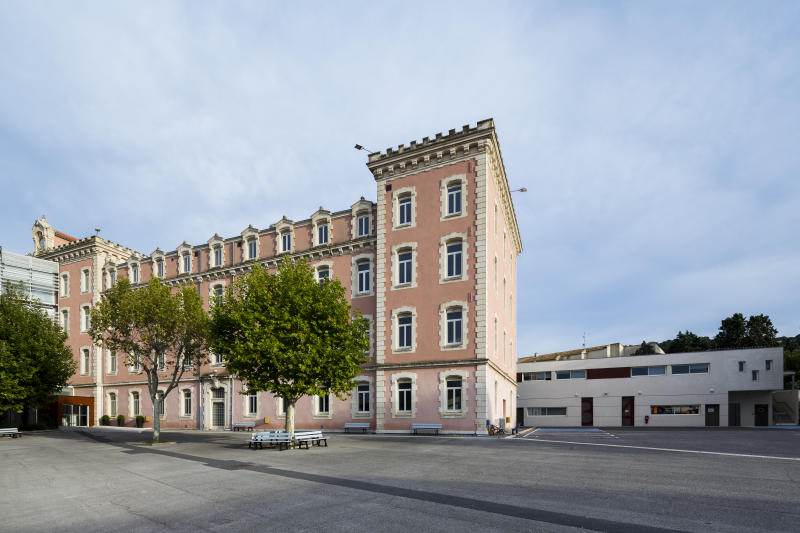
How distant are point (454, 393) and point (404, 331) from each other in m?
5.05

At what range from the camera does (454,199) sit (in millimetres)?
30781

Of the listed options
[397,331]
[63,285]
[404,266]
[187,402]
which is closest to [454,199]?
[404,266]

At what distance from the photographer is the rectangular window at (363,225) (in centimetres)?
3470

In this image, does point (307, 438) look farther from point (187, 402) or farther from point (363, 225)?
point (187, 402)

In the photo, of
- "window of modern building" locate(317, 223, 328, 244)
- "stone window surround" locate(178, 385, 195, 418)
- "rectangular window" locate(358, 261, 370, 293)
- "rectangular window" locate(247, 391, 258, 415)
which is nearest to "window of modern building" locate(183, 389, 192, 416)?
"stone window surround" locate(178, 385, 195, 418)

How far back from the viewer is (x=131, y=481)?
48.0 ft

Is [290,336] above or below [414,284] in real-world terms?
below

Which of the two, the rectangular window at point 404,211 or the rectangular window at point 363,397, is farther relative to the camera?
the rectangular window at point 363,397

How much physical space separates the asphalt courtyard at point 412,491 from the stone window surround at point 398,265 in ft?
40.3

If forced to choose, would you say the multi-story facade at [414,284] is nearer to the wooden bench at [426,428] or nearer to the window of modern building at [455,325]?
the window of modern building at [455,325]

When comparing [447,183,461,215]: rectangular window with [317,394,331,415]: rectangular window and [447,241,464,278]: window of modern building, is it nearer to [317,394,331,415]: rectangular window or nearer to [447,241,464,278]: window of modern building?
[447,241,464,278]: window of modern building

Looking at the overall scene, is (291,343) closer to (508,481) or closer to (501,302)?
(508,481)

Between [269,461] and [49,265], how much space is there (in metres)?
45.6

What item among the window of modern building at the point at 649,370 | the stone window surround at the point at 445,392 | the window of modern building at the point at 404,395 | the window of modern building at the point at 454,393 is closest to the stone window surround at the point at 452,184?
the stone window surround at the point at 445,392
